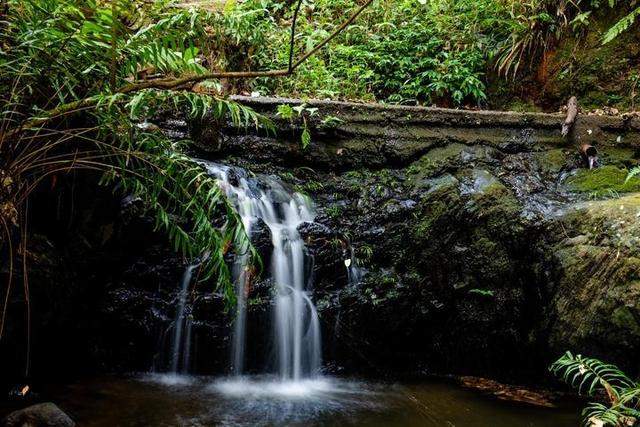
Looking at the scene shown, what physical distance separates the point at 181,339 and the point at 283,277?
3.38ft

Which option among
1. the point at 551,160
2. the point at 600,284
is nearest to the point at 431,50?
the point at 551,160

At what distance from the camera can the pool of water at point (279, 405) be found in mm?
3066

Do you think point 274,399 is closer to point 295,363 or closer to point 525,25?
point 295,363

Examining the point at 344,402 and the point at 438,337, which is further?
the point at 438,337

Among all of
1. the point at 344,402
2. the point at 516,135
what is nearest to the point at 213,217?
the point at 344,402

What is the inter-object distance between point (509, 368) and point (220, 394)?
8.79ft

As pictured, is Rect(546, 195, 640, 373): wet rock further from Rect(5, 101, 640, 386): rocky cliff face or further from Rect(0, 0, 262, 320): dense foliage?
Rect(0, 0, 262, 320): dense foliage

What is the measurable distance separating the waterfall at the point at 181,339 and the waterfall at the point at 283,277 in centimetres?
39

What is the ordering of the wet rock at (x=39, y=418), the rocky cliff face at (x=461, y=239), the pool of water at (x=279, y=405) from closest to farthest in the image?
the wet rock at (x=39, y=418) → the pool of water at (x=279, y=405) → the rocky cliff face at (x=461, y=239)

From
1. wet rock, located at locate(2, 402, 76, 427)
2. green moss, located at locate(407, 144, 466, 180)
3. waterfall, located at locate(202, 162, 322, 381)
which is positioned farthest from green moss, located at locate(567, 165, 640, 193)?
wet rock, located at locate(2, 402, 76, 427)

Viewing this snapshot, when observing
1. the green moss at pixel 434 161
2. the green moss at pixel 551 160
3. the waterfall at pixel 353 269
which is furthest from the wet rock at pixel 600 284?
the waterfall at pixel 353 269

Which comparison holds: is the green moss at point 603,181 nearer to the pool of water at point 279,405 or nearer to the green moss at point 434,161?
the green moss at point 434,161

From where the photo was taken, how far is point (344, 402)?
3.57 metres

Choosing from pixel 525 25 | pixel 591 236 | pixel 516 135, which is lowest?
pixel 591 236
